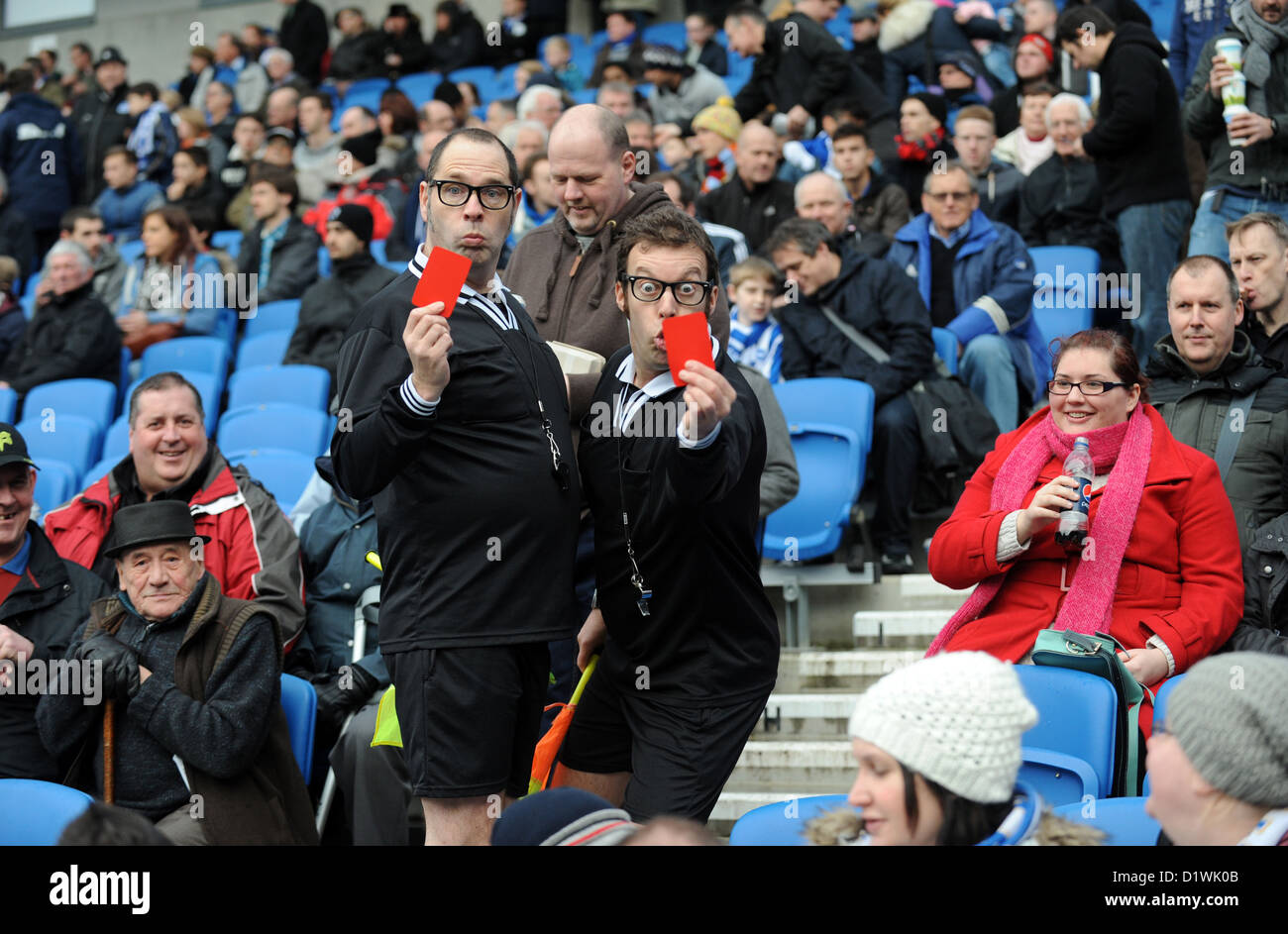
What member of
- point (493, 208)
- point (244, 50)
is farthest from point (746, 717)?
point (244, 50)

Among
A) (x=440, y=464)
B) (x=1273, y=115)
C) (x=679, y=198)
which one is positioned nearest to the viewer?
(x=440, y=464)

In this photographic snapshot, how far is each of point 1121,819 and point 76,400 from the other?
6115 mm

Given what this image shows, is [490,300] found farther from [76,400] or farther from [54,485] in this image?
[76,400]

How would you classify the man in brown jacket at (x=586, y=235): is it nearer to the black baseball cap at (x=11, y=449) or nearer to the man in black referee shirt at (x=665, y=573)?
the man in black referee shirt at (x=665, y=573)

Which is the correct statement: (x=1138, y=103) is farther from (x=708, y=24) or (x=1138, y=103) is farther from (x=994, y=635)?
(x=708, y=24)

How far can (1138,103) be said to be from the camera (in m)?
6.70

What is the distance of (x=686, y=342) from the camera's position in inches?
113

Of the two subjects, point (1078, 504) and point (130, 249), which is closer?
point (1078, 504)

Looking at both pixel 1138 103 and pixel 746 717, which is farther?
pixel 1138 103

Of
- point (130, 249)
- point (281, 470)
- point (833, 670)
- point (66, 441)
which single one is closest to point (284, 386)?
point (66, 441)

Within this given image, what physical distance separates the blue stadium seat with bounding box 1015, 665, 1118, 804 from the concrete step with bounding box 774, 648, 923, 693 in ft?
5.74

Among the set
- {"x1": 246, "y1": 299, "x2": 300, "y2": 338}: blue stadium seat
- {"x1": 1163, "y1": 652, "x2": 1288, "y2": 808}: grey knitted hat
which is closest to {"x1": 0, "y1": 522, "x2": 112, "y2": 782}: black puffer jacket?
{"x1": 1163, "y1": 652, "x2": 1288, "y2": 808}: grey knitted hat

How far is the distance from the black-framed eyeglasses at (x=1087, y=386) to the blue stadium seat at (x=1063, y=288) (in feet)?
9.01
